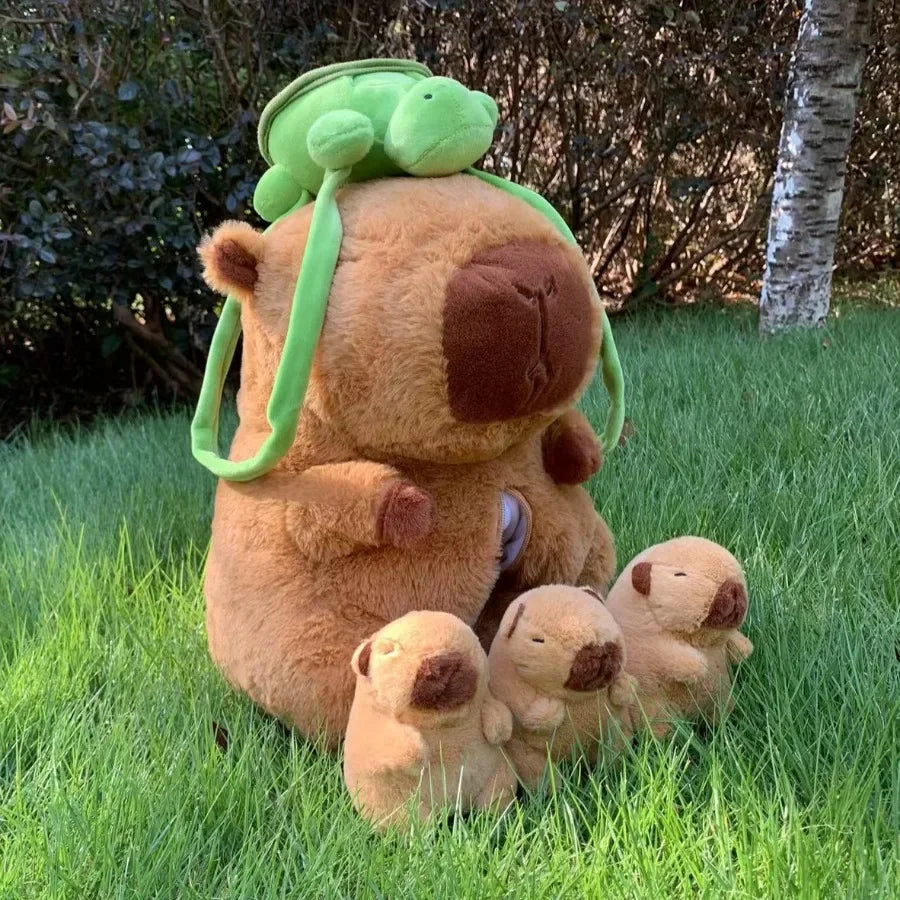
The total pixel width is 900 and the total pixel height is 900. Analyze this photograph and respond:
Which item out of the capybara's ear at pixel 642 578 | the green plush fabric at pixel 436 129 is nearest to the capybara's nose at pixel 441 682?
the capybara's ear at pixel 642 578

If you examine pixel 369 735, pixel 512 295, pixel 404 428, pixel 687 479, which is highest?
pixel 512 295

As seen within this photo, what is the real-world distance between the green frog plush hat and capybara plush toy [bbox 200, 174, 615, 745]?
1.1 inches

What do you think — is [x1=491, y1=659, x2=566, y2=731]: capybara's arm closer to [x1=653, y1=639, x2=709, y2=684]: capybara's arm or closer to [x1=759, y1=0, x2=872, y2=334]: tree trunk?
[x1=653, y1=639, x2=709, y2=684]: capybara's arm

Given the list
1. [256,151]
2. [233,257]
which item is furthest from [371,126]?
[256,151]

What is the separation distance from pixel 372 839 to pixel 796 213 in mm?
3186

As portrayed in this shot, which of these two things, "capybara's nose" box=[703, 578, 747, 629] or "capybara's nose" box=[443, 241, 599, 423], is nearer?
"capybara's nose" box=[443, 241, 599, 423]

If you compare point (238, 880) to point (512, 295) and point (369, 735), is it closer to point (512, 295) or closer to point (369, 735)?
point (369, 735)

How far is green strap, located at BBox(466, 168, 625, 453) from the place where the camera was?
125 cm

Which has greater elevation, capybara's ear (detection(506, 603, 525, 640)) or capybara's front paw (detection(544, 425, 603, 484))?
capybara's front paw (detection(544, 425, 603, 484))

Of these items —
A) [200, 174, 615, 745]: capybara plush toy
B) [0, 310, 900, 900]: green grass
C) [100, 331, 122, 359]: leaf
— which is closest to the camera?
[0, 310, 900, 900]: green grass

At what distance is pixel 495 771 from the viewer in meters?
1.06

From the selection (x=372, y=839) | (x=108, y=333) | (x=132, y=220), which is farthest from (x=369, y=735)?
(x=108, y=333)

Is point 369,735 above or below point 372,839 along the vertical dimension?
above

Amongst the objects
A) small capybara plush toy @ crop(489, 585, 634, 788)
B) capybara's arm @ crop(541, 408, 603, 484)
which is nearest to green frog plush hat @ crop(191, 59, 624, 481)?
capybara's arm @ crop(541, 408, 603, 484)
